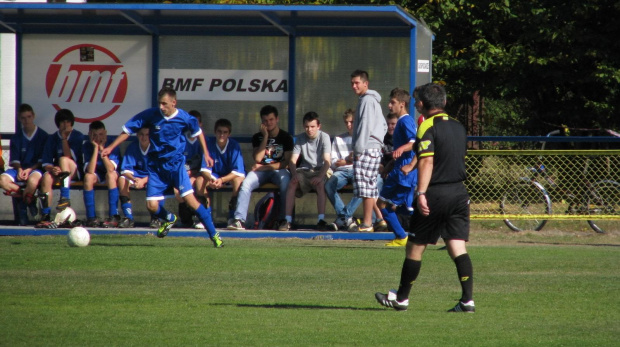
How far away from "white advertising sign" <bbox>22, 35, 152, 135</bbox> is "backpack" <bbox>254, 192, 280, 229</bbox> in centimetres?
260

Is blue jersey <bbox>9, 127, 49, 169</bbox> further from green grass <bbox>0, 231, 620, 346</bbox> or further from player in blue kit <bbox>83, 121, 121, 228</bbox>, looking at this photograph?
green grass <bbox>0, 231, 620, 346</bbox>

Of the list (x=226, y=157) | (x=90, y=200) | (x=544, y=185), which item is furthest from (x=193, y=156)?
(x=544, y=185)

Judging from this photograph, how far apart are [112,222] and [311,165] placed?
121 inches

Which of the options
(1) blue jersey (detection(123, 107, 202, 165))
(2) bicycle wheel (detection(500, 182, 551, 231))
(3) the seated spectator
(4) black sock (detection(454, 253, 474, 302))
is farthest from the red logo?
(4) black sock (detection(454, 253, 474, 302))

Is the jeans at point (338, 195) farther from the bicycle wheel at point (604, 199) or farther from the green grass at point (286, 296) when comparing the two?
the bicycle wheel at point (604, 199)

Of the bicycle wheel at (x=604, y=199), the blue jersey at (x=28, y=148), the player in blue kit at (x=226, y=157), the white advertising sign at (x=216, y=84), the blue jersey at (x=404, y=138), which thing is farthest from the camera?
the white advertising sign at (x=216, y=84)

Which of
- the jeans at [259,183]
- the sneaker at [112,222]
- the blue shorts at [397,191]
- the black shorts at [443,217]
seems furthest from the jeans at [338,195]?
the black shorts at [443,217]

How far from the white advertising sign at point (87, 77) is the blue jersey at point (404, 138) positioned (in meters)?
5.47

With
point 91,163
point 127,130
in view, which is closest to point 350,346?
point 127,130

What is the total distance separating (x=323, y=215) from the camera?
1394cm

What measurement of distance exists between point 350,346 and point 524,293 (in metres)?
2.97

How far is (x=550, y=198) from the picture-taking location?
14898 millimetres

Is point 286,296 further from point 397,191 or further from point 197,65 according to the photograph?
point 197,65

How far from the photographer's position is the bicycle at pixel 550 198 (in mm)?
14609
